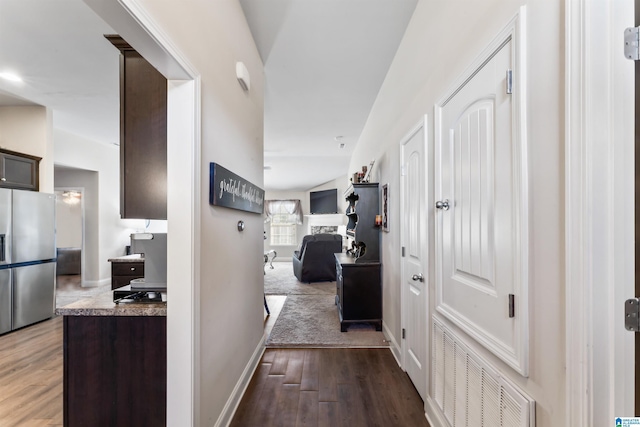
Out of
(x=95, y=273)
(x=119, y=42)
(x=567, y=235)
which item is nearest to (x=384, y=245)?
(x=567, y=235)

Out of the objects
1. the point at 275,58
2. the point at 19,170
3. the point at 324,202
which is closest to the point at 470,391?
the point at 275,58

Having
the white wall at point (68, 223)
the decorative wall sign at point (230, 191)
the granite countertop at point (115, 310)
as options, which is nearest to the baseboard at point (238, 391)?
the granite countertop at point (115, 310)

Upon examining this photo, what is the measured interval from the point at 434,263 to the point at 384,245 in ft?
4.49

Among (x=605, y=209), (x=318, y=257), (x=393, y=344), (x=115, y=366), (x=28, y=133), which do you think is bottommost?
(x=393, y=344)

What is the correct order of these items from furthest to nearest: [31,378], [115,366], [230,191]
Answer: [31,378], [230,191], [115,366]

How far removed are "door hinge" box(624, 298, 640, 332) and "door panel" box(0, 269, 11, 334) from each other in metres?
5.17

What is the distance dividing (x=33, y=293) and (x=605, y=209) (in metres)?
5.31

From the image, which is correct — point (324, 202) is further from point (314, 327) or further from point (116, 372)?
point (116, 372)

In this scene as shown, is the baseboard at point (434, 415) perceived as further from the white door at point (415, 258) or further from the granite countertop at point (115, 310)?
the granite countertop at point (115, 310)

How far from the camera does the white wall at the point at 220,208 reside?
4.41 ft

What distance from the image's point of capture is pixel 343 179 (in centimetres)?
867

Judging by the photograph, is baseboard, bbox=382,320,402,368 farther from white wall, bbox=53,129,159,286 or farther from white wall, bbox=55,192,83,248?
white wall, bbox=55,192,83,248

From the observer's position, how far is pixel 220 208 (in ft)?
Answer: 5.44

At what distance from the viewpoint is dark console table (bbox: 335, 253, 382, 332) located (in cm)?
308
